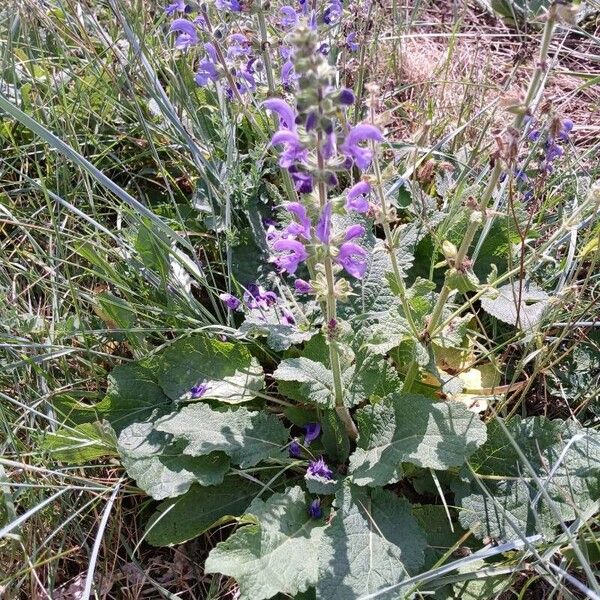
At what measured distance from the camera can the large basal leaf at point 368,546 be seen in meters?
1.84

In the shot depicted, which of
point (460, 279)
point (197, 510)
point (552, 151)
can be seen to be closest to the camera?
point (460, 279)

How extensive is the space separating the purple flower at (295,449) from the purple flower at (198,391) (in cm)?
34

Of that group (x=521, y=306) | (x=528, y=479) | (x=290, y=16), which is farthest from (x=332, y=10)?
(x=528, y=479)

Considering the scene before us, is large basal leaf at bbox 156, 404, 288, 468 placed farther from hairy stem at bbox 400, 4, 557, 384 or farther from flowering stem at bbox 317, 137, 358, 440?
hairy stem at bbox 400, 4, 557, 384

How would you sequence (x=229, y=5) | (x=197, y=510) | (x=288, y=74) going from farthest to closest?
(x=288, y=74), (x=197, y=510), (x=229, y=5)

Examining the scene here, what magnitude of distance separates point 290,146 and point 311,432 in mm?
1042

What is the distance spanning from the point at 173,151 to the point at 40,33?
1022 mm

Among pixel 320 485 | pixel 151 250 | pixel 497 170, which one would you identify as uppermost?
pixel 497 170

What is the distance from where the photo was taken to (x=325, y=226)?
1634 millimetres

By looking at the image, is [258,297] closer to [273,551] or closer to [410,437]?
[410,437]

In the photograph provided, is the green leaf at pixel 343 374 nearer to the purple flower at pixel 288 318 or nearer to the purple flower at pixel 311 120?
the purple flower at pixel 288 318

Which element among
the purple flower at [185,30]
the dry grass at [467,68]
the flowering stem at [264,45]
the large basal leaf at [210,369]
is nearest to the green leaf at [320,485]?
the large basal leaf at [210,369]

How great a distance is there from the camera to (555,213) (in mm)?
2734

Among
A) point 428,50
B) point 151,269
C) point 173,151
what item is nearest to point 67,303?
point 151,269
